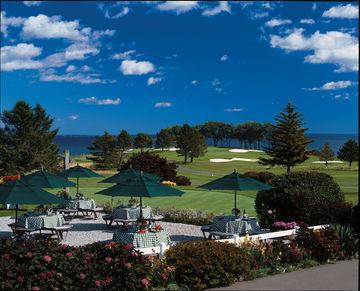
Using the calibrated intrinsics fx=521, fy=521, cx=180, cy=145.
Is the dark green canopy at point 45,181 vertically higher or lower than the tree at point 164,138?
lower

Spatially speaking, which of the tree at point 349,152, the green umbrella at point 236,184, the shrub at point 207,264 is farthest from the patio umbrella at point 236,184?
the tree at point 349,152

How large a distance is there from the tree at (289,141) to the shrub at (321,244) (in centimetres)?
5305

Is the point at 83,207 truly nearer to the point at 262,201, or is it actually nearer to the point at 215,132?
the point at 262,201

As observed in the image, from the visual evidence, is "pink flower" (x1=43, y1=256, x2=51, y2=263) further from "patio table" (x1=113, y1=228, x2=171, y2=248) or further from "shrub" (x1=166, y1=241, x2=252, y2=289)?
"patio table" (x1=113, y1=228, x2=171, y2=248)

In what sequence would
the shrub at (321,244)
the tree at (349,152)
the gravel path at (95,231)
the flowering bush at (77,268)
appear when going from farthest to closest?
1. the tree at (349,152)
2. the gravel path at (95,231)
3. the shrub at (321,244)
4. the flowering bush at (77,268)

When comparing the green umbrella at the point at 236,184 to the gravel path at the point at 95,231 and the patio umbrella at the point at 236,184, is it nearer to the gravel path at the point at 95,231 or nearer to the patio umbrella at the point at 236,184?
the patio umbrella at the point at 236,184

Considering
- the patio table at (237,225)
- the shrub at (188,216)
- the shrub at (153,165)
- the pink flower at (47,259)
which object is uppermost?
the shrub at (153,165)

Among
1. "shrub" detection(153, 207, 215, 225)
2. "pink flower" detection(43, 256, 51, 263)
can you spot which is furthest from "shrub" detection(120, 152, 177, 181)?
"pink flower" detection(43, 256, 51, 263)

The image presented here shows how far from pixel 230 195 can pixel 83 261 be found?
72.1 ft

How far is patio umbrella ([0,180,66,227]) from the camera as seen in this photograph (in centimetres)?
1540

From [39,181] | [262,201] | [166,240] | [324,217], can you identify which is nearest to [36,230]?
[39,181]

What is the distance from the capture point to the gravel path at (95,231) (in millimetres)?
19812

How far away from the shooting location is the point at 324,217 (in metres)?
18.0

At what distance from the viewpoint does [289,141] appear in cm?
6781
